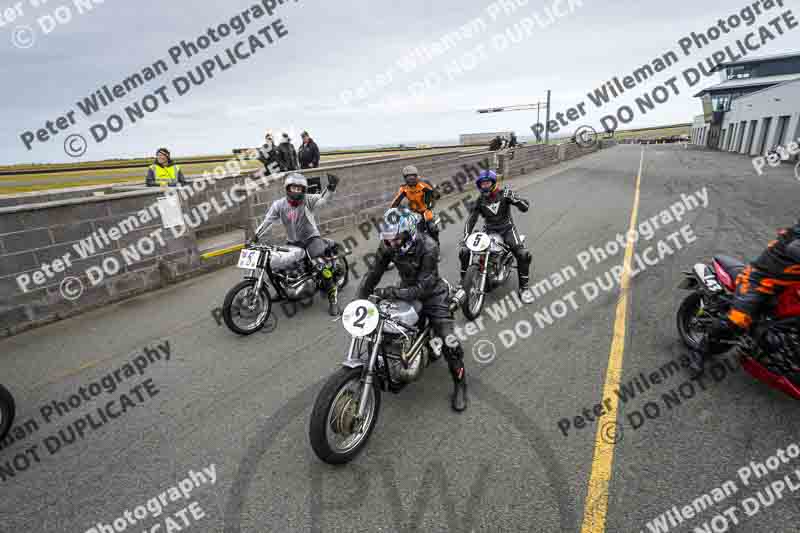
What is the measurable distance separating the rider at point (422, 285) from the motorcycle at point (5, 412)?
11.0 ft

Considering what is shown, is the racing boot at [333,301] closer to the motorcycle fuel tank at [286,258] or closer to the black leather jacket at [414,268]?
the motorcycle fuel tank at [286,258]

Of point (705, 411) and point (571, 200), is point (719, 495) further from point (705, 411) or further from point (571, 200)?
point (571, 200)

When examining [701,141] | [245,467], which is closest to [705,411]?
[245,467]

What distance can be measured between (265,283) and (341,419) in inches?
119

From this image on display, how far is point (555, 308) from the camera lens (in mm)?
5531

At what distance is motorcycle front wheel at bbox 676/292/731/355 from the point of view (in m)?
3.99

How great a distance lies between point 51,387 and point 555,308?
20.9 ft

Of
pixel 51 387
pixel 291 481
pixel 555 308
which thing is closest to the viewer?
pixel 291 481

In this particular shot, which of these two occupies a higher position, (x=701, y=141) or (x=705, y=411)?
(x=705, y=411)

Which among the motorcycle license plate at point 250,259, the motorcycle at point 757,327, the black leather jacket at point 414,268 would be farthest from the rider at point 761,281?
the motorcycle license plate at point 250,259

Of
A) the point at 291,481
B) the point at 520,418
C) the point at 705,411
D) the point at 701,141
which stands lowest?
the point at 701,141

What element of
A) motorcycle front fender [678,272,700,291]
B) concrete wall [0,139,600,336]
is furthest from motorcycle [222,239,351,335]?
motorcycle front fender [678,272,700,291]

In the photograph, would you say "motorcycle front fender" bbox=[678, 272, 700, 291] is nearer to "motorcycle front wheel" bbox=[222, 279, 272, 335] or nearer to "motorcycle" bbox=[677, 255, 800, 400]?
"motorcycle" bbox=[677, 255, 800, 400]

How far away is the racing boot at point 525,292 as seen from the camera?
5777mm
